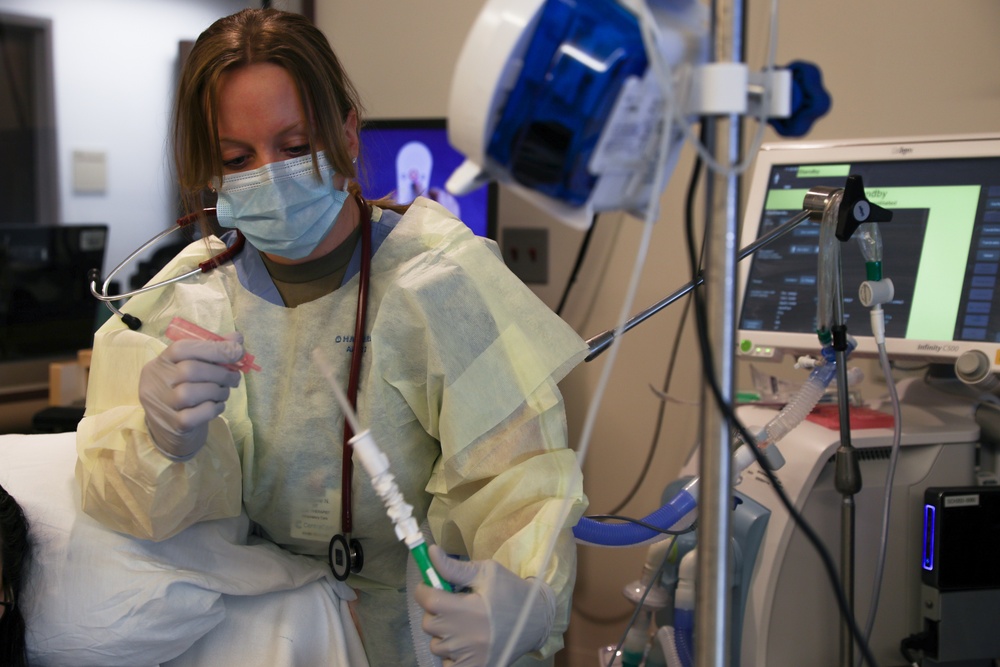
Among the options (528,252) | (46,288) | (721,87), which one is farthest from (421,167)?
(721,87)

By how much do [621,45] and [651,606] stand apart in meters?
1.03

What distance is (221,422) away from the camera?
115 centimetres

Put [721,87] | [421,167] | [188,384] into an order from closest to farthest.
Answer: [721,87]
[188,384]
[421,167]

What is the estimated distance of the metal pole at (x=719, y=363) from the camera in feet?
2.03

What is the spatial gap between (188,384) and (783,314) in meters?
1.03

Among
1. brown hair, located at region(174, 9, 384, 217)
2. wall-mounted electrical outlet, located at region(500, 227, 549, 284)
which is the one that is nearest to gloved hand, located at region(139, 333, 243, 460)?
brown hair, located at region(174, 9, 384, 217)

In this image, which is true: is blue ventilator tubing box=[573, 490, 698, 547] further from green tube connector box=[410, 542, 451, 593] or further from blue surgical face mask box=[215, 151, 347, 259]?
blue surgical face mask box=[215, 151, 347, 259]

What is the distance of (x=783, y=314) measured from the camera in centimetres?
157

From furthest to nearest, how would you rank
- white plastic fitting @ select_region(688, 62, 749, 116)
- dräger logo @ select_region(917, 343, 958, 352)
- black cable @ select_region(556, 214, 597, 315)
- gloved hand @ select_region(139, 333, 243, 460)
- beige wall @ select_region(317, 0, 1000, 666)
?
black cable @ select_region(556, 214, 597, 315), beige wall @ select_region(317, 0, 1000, 666), dräger logo @ select_region(917, 343, 958, 352), gloved hand @ select_region(139, 333, 243, 460), white plastic fitting @ select_region(688, 62, 749, 116)

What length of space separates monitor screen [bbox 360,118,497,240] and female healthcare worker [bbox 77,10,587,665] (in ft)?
3.54

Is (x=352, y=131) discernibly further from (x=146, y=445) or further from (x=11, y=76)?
(x=11, y=76)

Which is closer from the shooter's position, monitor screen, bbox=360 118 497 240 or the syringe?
the syringe

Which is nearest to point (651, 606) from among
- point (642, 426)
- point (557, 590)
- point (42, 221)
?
point (557, 590)

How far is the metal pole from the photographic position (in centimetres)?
62
